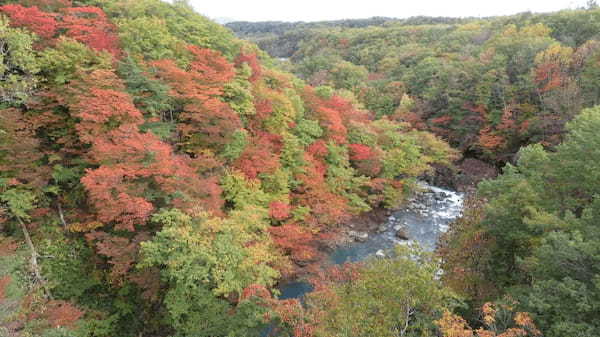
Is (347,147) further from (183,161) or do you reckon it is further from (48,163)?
→ (48,163)

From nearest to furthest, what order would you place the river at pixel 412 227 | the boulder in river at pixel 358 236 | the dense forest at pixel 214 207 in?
1. the dense forest at pixel 214 207
2. the river at pixel 412 227
3. the boulder in river at pixel 358 236

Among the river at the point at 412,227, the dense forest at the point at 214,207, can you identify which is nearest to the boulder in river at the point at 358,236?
the river at the point at 412,227

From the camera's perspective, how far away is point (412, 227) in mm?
24172

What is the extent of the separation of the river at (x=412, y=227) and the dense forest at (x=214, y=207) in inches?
76.8

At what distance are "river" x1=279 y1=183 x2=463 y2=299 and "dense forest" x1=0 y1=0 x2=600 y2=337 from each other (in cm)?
195

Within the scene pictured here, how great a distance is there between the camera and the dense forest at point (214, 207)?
29.9 ft

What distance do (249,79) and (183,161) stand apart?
8.82 meters

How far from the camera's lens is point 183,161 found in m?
13.6

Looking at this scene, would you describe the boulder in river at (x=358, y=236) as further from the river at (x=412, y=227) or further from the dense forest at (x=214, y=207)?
the dense forest at (x=214, y=207)

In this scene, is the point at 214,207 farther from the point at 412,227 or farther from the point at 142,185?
the point at 412,227

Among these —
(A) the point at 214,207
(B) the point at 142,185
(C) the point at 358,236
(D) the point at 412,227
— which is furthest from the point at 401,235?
(B) the point at 142,185

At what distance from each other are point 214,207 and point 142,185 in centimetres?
263

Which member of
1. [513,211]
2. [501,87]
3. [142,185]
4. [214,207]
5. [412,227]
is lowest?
[412,227]

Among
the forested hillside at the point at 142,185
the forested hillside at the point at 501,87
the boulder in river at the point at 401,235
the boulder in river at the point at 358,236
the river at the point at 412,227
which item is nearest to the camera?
the forested hillside at the point at 142,185
